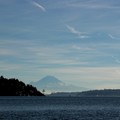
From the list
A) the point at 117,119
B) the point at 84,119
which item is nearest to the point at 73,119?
the point at 84,119

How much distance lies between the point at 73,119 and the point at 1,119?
62.8 feet

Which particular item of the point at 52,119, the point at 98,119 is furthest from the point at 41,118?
the point at 98,119

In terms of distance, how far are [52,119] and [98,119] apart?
478 inches

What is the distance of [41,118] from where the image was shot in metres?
133

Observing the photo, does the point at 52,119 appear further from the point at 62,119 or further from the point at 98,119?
the point at 98,119

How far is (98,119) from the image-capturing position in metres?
129

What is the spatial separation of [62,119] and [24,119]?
33.8ft

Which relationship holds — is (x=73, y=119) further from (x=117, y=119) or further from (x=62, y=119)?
(x=117, y=119)

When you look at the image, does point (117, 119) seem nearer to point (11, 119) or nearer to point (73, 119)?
point (73, 119)

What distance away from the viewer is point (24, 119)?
426 feet

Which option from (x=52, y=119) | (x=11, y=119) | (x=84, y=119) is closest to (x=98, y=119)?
(x=84, y=119)

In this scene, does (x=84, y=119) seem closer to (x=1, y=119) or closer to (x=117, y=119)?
(x=117, y=119)

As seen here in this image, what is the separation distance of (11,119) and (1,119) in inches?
112

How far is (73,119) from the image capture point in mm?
128875
